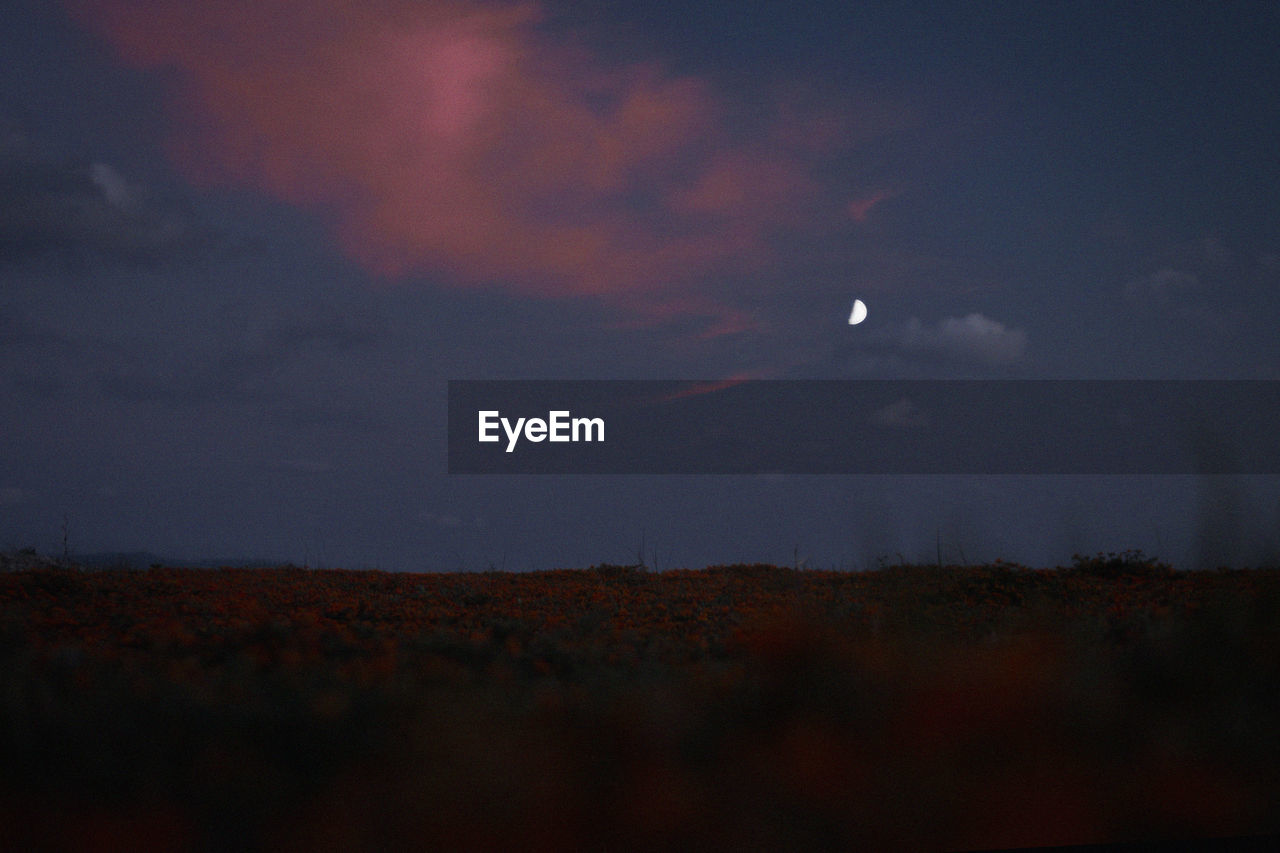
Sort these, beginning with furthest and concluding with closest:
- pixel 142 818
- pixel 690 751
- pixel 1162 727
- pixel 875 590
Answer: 1. pixel 875 590
2. pixel 1162 727
3. pixel 690 751
4. pixel 142 818

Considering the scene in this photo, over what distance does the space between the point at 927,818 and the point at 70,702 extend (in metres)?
2.92

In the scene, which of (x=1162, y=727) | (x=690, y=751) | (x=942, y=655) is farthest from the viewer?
(x=942, y=655)

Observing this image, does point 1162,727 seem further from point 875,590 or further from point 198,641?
point 198,641

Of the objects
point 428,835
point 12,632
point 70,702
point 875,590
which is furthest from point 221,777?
point 12,632

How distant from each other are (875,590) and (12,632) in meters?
5.54

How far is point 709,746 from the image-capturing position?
2723mm

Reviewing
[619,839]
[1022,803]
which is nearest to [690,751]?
[619,839]

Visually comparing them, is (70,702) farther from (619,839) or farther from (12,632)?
(12,632)

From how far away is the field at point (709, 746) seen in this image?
2.28 metres

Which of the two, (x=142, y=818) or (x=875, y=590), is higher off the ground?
(x=875, y=590)

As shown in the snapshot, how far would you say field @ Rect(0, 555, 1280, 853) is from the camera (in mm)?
2279

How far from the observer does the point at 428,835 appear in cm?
220

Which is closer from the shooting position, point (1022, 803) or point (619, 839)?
point (619, 839)

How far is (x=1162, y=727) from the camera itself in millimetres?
2906
